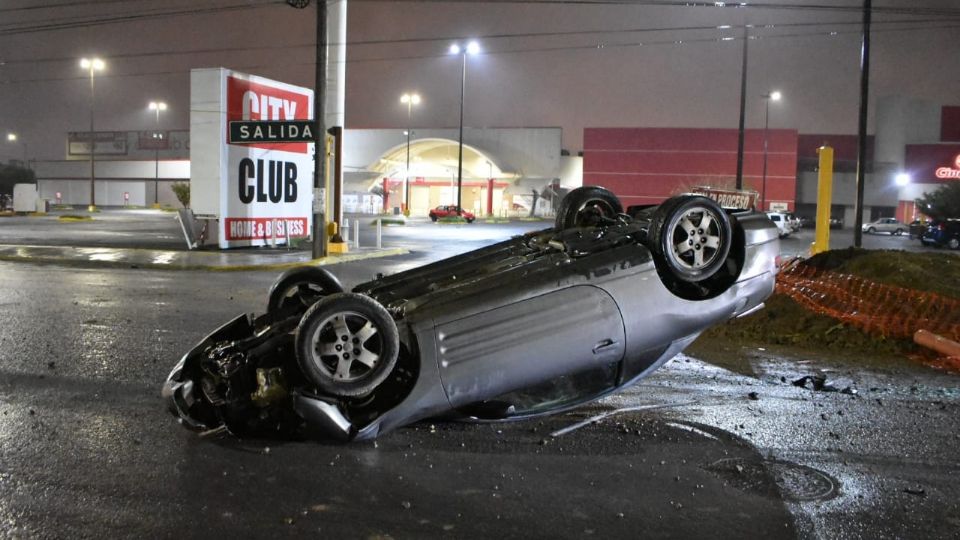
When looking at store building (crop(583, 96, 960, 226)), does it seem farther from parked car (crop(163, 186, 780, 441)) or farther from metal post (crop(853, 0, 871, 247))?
parked car (crop(163, 186, 780, 441))

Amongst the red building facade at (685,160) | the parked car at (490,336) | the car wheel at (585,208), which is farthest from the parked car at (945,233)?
the parked car at (490,336)

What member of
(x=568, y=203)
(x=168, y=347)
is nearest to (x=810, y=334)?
(x=568, y=203)

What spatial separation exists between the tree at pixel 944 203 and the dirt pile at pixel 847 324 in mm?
41766

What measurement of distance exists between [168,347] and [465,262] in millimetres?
4266

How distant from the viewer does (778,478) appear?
4.70m

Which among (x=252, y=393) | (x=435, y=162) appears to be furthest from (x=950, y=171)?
(x=252, y=393)

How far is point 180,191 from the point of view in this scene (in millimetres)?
42594

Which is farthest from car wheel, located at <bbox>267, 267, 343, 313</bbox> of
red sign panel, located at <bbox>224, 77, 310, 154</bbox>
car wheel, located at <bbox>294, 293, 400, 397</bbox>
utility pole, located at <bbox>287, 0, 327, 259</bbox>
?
red sign panel, located at <bbox>224, 77, 310, 154</bbox>

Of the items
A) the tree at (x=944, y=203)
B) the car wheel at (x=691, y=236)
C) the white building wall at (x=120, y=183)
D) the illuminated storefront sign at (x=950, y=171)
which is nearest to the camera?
the car wheel at (x=691, y=236)

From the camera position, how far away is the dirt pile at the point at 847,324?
8.77m

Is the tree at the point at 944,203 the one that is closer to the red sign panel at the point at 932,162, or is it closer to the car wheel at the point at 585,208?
the red sign panel at the point at 932,162

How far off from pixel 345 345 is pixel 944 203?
5225 cm

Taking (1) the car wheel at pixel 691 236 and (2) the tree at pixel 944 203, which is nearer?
(1) the car wheel at pixel 691 236

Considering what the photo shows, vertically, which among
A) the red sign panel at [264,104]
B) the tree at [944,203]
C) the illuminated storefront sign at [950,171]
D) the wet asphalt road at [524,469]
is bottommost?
the wet asphalt road at [524,469]
